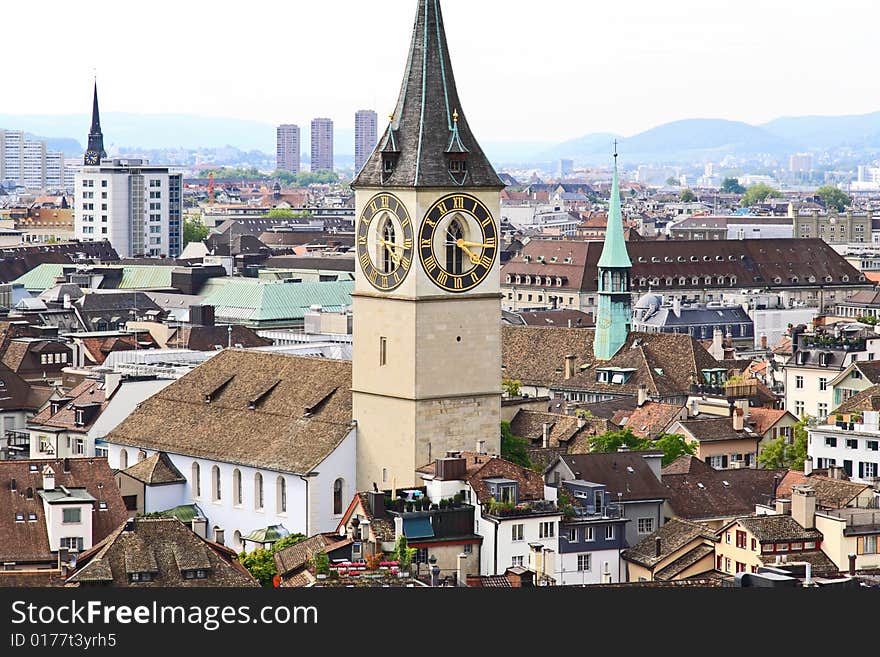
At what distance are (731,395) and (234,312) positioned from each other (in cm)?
4452

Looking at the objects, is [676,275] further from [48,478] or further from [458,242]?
[48,478]

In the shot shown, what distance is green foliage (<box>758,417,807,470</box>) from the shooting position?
90.4 m

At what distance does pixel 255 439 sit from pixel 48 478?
7640 millimetres

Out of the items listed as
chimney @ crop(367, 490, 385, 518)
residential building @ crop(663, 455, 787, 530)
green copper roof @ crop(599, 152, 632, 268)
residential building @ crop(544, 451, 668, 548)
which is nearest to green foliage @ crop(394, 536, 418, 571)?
chimney @ crop(367, 490, 385, 518)

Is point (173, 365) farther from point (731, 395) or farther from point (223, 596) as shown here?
point (223, 596)

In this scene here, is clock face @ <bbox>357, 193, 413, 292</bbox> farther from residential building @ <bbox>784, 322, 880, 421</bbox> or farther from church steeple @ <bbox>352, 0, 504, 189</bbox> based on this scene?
residential building @ <bbox>784, 322, 880, 421</bbox>

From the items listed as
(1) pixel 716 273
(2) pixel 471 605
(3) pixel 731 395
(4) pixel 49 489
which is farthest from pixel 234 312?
(2) pixel 471 605

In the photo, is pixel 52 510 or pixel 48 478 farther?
pixel 48 478

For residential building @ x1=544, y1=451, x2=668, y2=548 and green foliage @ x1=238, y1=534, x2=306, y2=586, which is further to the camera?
residential building @ x1=544, y1=451, x2=668, y2=548

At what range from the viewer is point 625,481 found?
7488cm

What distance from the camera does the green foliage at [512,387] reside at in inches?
4082

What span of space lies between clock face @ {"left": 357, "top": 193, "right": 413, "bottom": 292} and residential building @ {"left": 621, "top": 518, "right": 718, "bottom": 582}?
10.3 meters

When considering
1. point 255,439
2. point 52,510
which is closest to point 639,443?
point 255,439

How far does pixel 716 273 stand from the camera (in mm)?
197125
